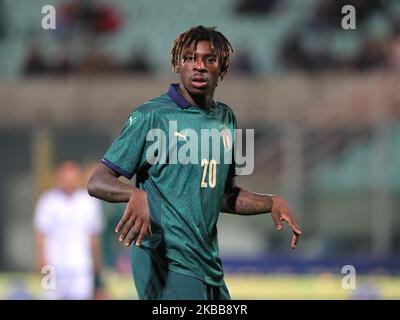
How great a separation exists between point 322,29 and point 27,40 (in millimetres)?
4920

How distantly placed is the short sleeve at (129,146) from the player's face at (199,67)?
30cm

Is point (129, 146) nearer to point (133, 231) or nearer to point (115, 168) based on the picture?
point (115, 168)

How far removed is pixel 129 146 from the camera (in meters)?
5.04

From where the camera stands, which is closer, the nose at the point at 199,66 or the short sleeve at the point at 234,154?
the nose at the point at 199,66

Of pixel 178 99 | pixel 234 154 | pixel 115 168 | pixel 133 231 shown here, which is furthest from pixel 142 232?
pixel 234 154

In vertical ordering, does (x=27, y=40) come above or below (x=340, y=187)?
above

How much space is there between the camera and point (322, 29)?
56.4 feet

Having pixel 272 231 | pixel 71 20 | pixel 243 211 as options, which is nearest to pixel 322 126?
pixel 272 231

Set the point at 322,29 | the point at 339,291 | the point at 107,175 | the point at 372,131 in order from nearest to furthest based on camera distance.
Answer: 1. the point at 107,175
2. the point at 339,291
3. the point at 372,131
4. the point at 322,29

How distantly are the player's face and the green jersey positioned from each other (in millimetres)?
110

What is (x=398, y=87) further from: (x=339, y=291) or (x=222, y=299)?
(x=222, y=299)

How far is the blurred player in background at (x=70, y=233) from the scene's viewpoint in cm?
1141

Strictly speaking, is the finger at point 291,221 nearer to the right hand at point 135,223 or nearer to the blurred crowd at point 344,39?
the right hand at point 135,223

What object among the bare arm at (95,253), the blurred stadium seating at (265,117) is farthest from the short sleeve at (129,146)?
the blurred stadium seating at (265,117)
